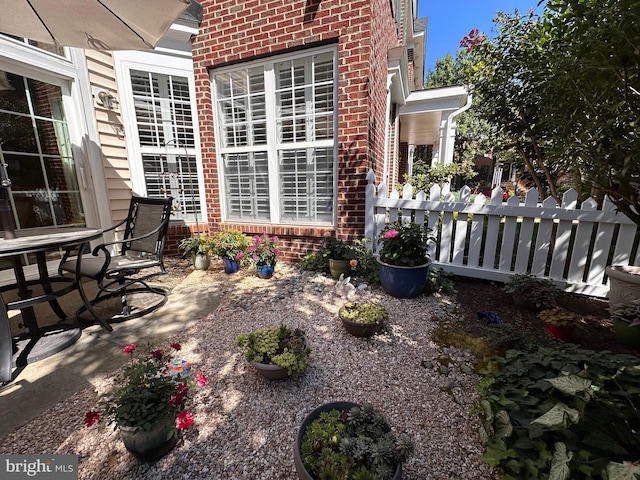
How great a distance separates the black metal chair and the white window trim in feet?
3.94

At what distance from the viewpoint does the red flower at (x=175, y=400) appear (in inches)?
49.4

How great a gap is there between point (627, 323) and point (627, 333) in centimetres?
Result: 8

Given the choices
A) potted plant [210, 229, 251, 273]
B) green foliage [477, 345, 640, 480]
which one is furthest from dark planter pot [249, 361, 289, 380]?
potted plant [210, 229, 251, 273]

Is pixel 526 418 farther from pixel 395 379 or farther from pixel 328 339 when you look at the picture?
pixel 328 339

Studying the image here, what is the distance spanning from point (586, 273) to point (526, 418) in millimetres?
2677

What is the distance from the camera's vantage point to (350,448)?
1.07 meters

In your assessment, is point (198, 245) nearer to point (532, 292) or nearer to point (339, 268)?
point (339, 268)

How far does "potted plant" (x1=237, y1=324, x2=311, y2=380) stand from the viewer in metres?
A: 1.68

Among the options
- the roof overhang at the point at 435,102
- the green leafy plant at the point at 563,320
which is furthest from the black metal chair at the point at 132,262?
the roof overhang at the point at 435,102

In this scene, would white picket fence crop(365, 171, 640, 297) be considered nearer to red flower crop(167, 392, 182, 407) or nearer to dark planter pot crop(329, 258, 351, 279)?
dark planter pot crop(329, 258, 351, 279)

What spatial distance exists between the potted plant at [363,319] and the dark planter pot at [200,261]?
8.13 feet

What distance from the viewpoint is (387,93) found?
4590 mm

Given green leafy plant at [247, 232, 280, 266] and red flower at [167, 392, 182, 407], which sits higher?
green leafy plant at [247, 232, 280, 266]

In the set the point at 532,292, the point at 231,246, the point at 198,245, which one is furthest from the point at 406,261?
the point at 198,245
